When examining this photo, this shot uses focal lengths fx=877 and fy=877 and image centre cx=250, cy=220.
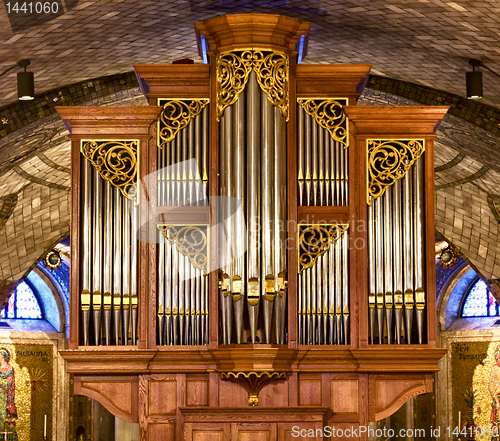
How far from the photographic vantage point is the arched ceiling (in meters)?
9.80

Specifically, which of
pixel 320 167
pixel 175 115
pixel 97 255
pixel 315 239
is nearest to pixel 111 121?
pixel 175 115

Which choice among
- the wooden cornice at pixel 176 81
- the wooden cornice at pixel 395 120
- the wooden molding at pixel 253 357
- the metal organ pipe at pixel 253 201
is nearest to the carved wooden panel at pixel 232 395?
the wooden molding at pixel 253 357

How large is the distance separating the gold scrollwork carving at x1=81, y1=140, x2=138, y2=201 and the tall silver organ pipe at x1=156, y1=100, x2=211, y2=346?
259mm

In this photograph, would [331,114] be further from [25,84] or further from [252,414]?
[25,84]

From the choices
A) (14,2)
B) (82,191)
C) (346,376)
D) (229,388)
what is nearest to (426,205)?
(346,376)

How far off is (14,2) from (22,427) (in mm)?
12947

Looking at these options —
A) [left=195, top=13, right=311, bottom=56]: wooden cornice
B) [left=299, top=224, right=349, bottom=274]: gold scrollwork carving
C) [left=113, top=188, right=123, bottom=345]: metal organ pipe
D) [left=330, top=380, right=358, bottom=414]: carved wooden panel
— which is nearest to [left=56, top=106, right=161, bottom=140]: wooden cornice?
[left=113, top=188, right=123, bottom=345]: metal organ pipe

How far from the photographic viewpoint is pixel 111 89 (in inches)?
496

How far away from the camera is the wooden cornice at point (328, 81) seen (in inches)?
337

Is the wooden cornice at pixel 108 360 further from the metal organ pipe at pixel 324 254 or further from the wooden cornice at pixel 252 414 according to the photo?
the metal organ pipe at pixel 324 254

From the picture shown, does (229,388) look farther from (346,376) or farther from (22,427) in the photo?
(22,427)

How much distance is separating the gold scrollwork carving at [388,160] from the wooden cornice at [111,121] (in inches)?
84.3

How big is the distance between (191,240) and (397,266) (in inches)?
77.1

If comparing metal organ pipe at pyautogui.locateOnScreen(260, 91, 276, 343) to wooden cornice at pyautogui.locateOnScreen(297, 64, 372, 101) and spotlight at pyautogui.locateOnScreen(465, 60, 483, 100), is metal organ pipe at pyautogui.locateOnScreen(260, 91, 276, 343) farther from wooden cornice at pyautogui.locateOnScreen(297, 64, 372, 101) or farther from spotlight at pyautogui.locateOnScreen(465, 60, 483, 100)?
spotlight at pyautogui.locateOnScreen(465, 60, 483, 100)
